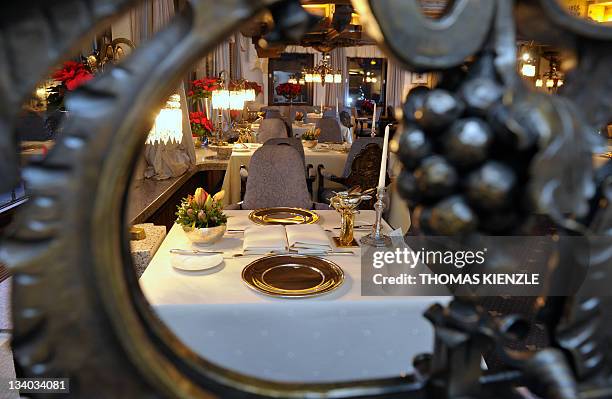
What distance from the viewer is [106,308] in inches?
10.5

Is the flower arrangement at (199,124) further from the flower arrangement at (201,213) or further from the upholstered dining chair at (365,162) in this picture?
the flower arrangement at (201,213)

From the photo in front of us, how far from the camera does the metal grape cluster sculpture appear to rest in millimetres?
257

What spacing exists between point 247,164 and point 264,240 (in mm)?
2748

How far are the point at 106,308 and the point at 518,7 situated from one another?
312 millimetres

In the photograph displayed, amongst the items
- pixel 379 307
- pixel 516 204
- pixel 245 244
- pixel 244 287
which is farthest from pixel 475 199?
pixel 245 244

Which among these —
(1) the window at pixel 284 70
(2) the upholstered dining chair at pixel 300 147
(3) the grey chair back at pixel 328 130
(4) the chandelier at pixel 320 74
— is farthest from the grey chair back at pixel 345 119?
(2) the upholstered dining chair at pixel 300 147

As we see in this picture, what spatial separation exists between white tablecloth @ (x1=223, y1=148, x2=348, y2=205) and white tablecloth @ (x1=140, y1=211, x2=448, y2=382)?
3000 millimetres

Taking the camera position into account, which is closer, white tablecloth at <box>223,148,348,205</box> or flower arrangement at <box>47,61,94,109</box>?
flower arrangement at <box>47,61,94,109</box>

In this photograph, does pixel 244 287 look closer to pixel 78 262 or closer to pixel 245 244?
pixel 245 244

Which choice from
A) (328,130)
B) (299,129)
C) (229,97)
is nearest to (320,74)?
(299,129)

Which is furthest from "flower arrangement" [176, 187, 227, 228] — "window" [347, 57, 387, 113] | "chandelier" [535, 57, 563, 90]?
"window" [347, 57, 387, 113]

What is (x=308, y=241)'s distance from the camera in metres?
1.84

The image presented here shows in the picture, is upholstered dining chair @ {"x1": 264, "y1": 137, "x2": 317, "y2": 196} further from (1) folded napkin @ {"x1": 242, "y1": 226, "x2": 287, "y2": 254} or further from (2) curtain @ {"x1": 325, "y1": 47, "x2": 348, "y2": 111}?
(2) curtain @ {"x1": 325, "y1": 47, "x2": 348, "y2": 111}

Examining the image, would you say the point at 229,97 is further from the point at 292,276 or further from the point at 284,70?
the point at 284,70
